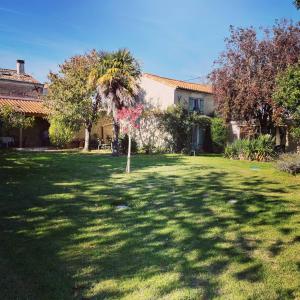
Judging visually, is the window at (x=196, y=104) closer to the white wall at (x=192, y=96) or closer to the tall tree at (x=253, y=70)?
the white wall at (x=192, y=96)

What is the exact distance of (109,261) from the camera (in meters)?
4.88

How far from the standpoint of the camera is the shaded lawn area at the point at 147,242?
4.17 m

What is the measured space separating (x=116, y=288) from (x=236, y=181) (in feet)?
29.0

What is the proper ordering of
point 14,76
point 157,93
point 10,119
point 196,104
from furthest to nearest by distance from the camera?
point 14,76
point 196,104
point 157,93
point 10,119

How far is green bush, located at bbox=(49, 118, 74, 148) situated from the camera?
26.3 meters

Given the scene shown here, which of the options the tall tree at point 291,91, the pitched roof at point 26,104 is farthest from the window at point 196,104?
the tall tree at point 291,91

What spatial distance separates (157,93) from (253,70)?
29.5 feet

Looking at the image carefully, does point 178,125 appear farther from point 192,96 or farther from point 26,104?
point 26,104

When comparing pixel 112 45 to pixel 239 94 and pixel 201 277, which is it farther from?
→ pixel 201 277

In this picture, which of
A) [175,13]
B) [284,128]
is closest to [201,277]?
[175,13]

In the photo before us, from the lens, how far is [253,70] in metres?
22.9

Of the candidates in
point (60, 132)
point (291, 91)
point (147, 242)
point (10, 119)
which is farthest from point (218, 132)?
point (147, 242)

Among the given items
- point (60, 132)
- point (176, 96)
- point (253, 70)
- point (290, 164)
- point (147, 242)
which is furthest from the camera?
point (176, 96)

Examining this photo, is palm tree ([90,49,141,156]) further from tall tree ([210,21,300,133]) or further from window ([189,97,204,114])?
window ([189,97,204,114])
